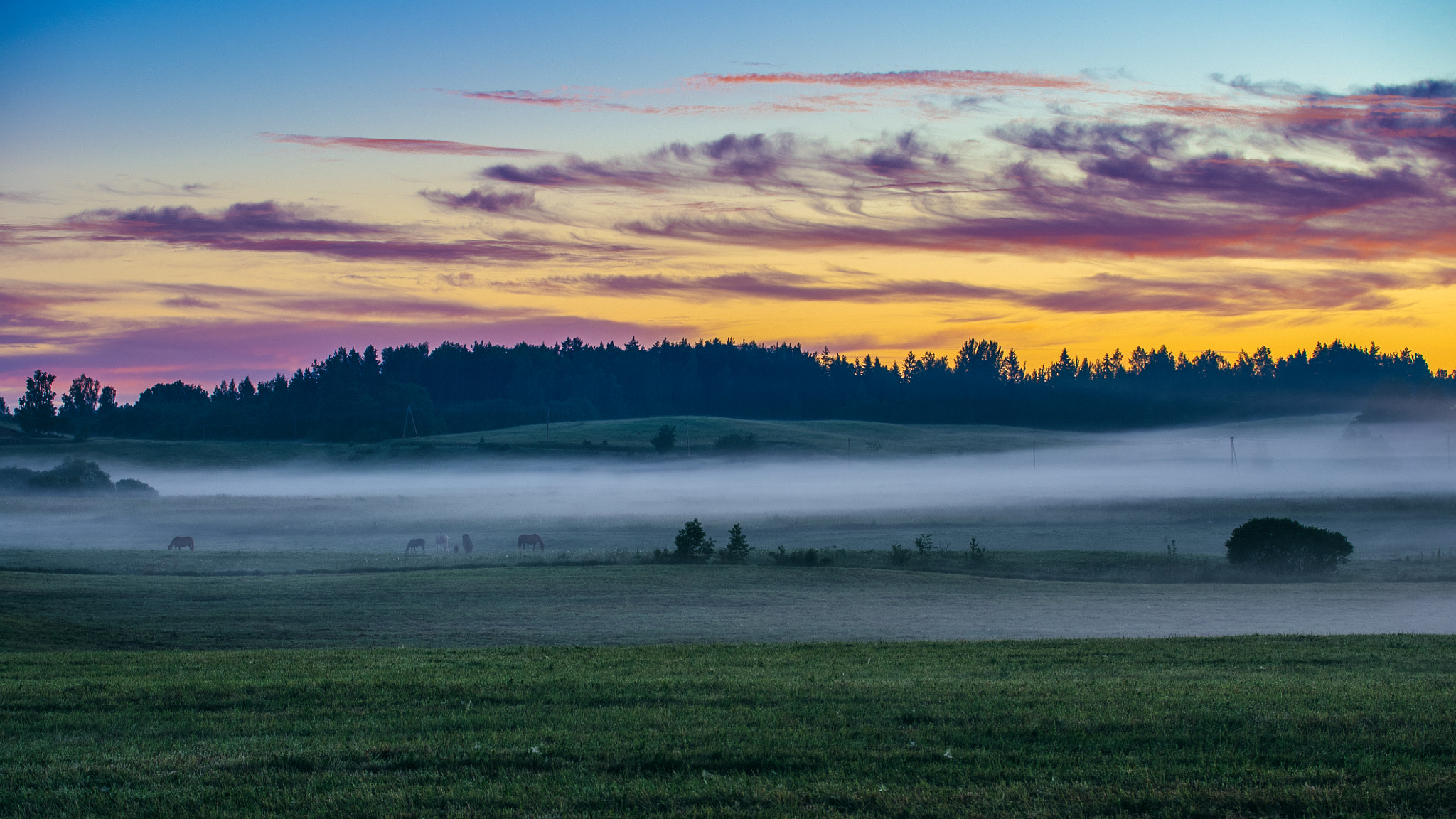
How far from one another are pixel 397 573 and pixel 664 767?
1502 inches

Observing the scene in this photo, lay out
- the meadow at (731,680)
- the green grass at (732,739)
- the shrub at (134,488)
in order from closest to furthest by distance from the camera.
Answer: the green grass at (732,739)
the meadow at (731,680)
the shrub at (134,488)

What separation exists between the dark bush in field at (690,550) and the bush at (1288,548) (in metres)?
23.3

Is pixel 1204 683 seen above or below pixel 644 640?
above

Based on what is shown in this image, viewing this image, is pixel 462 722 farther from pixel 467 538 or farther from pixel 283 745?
pixel 467 538

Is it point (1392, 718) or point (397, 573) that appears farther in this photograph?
point (397, 573)

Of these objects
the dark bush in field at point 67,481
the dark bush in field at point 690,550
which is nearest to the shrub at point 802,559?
the dark bush in field at point 690,550

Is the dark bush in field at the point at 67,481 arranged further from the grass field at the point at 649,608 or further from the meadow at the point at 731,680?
the grass field at the point at 649,608

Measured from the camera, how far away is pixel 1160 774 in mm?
8680

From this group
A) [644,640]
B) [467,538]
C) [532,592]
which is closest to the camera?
[644,640]

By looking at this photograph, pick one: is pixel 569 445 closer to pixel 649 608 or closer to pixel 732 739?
pixel 649 608

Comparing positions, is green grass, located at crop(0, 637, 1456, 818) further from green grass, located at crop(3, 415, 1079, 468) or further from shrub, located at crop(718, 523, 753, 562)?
green grass, located at crop(3, 415, 1079, 468)

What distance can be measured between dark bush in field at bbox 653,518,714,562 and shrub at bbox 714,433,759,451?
84855 millimetres

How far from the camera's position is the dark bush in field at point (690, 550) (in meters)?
48.8

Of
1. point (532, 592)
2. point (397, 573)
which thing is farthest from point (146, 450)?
point (532, 592)
